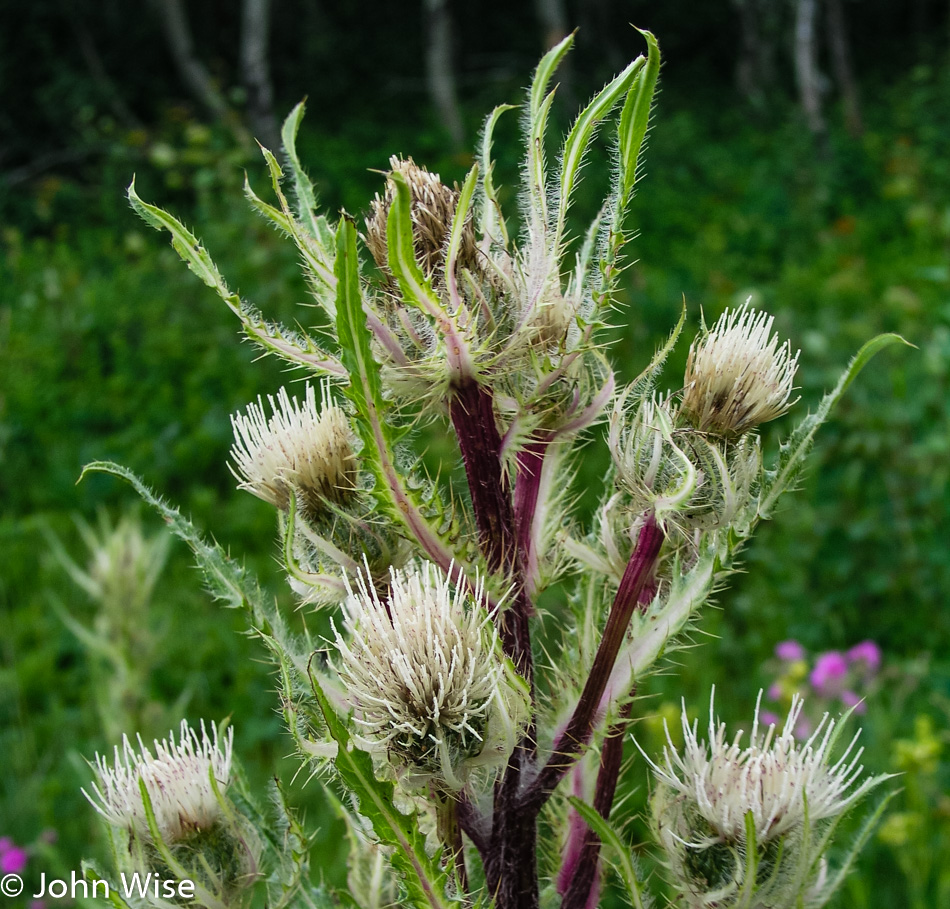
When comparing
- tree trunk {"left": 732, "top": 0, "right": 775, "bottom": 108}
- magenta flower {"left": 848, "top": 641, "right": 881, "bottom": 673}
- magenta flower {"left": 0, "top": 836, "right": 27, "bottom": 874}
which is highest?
tree trunk {"left": 732, "top": 0, "right": 775, "bottom": 108}

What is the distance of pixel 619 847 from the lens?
826mm

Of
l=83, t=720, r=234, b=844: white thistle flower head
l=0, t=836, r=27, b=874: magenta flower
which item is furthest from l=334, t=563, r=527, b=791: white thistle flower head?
l=0, t=836, r=27, b=874: magenta flower

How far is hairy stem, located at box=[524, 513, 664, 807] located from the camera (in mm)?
897

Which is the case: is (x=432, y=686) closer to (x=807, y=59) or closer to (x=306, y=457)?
(x=306, y=457)

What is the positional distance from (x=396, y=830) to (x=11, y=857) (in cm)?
192

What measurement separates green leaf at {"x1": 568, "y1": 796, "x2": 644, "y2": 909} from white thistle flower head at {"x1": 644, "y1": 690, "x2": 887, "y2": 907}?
0.06 meters

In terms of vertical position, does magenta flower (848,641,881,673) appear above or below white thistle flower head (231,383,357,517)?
→ below

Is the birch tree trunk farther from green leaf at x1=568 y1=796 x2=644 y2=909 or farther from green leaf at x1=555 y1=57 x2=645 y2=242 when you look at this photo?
green leaf at x1=568 y1=796 x2=644 y2=909

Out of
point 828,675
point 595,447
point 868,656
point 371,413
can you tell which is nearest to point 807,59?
point 595,447

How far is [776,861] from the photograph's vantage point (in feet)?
2.83

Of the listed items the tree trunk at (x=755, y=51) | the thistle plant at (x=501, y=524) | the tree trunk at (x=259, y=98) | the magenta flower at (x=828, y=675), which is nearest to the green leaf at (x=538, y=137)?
the thistle plant at (x=501, y=524)

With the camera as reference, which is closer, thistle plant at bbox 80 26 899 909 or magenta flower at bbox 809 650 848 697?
thistle plant at bbox 80 26 899 909

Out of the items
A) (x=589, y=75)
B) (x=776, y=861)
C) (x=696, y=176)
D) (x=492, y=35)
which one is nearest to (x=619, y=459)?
(x=776, y=861)

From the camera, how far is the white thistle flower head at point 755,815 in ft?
2.82
